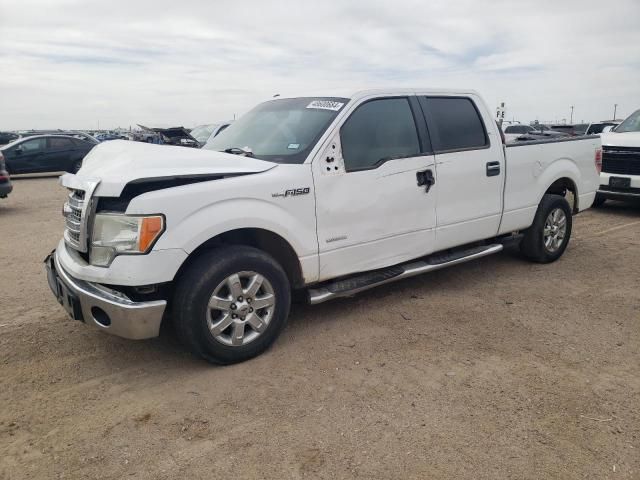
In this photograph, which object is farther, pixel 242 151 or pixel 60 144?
pixel 60 144

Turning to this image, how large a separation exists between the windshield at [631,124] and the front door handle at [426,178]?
7353 millimetres

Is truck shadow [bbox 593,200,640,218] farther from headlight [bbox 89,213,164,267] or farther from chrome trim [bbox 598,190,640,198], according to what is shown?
headlight [bbox 89,213,164,267]

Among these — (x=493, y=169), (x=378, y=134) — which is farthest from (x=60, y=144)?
(x=493, y=169)

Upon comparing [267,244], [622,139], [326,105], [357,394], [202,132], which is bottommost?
[357,394]

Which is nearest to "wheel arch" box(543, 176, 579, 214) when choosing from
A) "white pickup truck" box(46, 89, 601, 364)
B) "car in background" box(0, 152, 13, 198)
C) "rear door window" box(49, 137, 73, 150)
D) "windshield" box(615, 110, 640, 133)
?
"white pickup truck" box(46, 89, 601, 364)

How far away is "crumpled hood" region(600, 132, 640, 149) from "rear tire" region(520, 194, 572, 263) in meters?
3.81

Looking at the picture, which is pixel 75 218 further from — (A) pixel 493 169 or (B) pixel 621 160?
(B) pixel 621 160

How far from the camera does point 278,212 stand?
3.69 m

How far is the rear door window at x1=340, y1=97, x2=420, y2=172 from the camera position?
162 inches

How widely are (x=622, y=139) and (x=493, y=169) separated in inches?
215

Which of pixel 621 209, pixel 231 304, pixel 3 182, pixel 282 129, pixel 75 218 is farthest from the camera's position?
pixel 621 209

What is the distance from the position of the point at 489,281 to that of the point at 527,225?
83 centimetres

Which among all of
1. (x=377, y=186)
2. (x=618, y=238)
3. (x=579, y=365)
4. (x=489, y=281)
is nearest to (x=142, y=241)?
(x=377, y=186)

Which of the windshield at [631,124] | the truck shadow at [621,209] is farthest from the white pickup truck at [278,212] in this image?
the windshield at [631,124]
